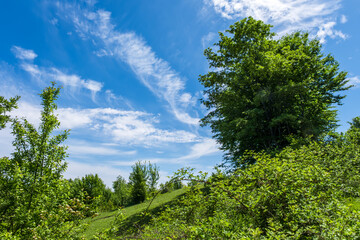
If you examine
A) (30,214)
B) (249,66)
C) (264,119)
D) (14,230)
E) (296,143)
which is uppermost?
(249,66)

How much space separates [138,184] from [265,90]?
17210 millimetres

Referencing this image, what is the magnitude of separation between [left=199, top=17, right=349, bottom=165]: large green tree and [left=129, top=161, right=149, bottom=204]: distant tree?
1061 centimetres

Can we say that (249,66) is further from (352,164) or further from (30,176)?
(30,176)

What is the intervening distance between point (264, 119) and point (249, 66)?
4.16 meters

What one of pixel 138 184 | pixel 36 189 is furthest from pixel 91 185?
pixel 36 189

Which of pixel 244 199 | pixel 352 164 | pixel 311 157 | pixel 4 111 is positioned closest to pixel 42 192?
pixel 244 199

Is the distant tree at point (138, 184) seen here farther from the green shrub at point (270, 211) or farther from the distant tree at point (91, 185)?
the green shrub at point (270, 211)

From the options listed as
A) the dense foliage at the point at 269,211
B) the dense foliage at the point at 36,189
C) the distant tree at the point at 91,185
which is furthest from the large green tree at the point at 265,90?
the distant tree at the point at 91,185

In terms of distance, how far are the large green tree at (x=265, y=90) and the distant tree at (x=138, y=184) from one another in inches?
418

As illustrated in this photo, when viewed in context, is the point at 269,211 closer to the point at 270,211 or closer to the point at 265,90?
the point at 270,211

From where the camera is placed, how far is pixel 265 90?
483 inches

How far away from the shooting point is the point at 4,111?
8156 mm

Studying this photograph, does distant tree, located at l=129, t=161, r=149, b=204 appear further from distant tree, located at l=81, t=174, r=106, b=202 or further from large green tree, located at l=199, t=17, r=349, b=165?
large green tree, located at l=199, t=17, r=349, b=165

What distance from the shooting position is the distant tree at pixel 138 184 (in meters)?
21.5
